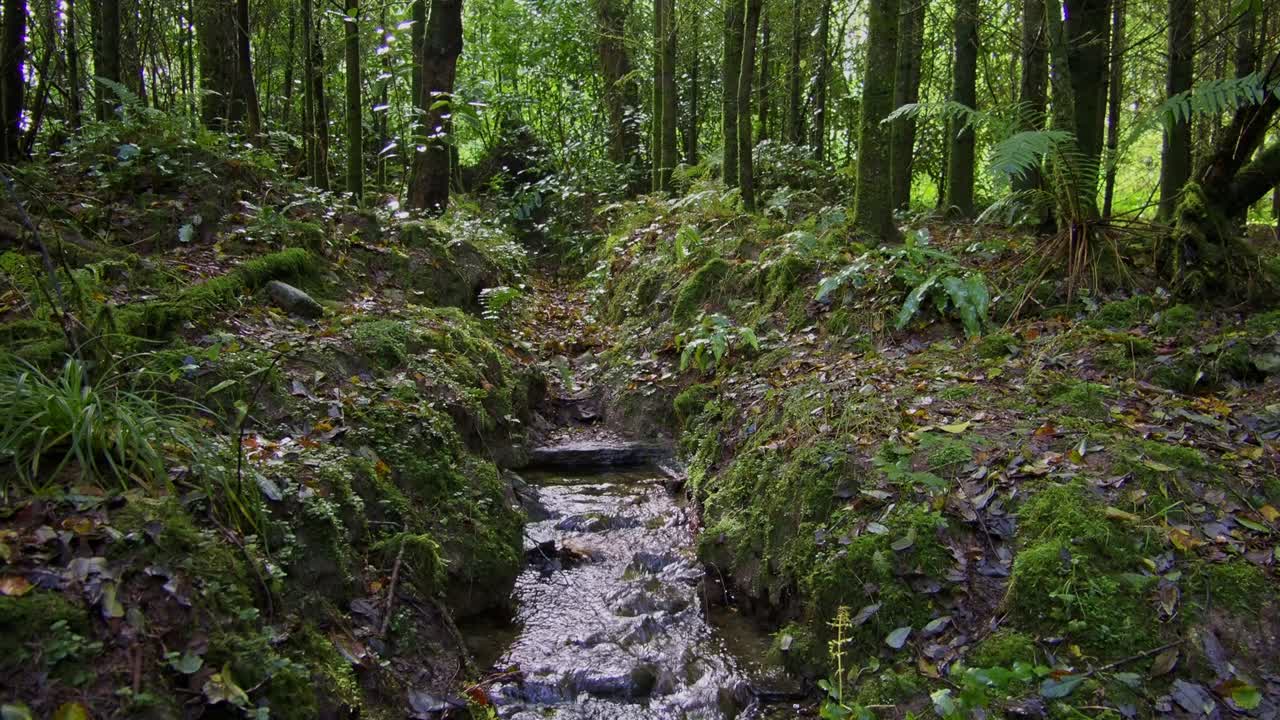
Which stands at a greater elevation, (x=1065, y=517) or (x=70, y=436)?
(x=70, y=436)

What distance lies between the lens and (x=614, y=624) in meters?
4.50

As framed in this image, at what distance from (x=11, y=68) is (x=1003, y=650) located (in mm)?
7683

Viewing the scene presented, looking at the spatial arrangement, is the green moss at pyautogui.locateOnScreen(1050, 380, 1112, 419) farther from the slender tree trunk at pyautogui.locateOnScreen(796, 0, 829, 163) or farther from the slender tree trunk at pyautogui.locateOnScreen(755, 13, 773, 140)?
the slender tree trunk at pyautogui.locateOnScreen(755, 13, 773, 140)

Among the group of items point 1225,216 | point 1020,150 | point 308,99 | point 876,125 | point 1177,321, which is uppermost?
point 308,99

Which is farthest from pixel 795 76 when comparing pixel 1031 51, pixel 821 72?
pixel 1031 51

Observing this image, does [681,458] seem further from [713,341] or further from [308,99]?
[308,99]

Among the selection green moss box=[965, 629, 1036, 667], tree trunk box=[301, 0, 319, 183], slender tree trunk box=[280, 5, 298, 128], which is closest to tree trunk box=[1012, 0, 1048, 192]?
green moss box=[965, 629, 1036, 667]

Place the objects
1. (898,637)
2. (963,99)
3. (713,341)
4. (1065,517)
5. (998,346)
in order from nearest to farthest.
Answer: (898,637), (1065,517), (998,346), (713,341), (963,99)

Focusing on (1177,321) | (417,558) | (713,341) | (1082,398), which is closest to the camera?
(417,558)

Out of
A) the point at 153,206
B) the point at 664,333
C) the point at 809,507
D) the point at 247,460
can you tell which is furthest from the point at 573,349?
the point at 247,460

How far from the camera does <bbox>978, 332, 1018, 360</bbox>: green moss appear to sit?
557 centimetres

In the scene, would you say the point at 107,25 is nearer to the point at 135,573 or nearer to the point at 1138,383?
the point at 135,573

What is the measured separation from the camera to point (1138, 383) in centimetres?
484

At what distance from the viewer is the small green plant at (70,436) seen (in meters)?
2.85
